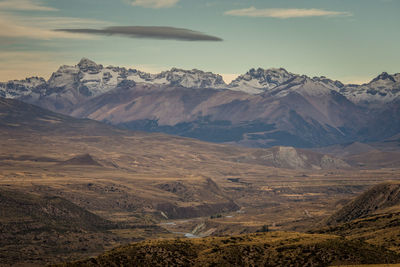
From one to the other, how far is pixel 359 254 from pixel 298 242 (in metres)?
18.6

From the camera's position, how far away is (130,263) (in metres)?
186

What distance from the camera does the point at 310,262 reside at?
181m

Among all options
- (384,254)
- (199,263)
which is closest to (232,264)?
(199,263)

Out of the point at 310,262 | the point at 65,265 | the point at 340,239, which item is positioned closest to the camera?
the point at 65,265

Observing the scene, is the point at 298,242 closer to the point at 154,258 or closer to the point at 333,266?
the point at 333,266

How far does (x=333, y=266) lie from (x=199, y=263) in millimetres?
34551

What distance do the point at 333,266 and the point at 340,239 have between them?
2231 centimetres

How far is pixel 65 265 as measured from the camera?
169m

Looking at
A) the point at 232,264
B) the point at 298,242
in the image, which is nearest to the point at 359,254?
the point at 298,242

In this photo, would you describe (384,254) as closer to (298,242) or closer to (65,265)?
(298,242)

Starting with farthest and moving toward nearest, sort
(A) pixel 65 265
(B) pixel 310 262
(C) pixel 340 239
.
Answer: (C) pixel 340 239, (B) pixel 310 262, (A) pixel 65 265

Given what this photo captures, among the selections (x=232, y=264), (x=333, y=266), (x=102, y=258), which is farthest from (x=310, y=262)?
(x=102, y=258)

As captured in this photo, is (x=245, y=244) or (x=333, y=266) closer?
(x=333, y=266)

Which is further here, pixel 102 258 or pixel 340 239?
pixel 340 239
